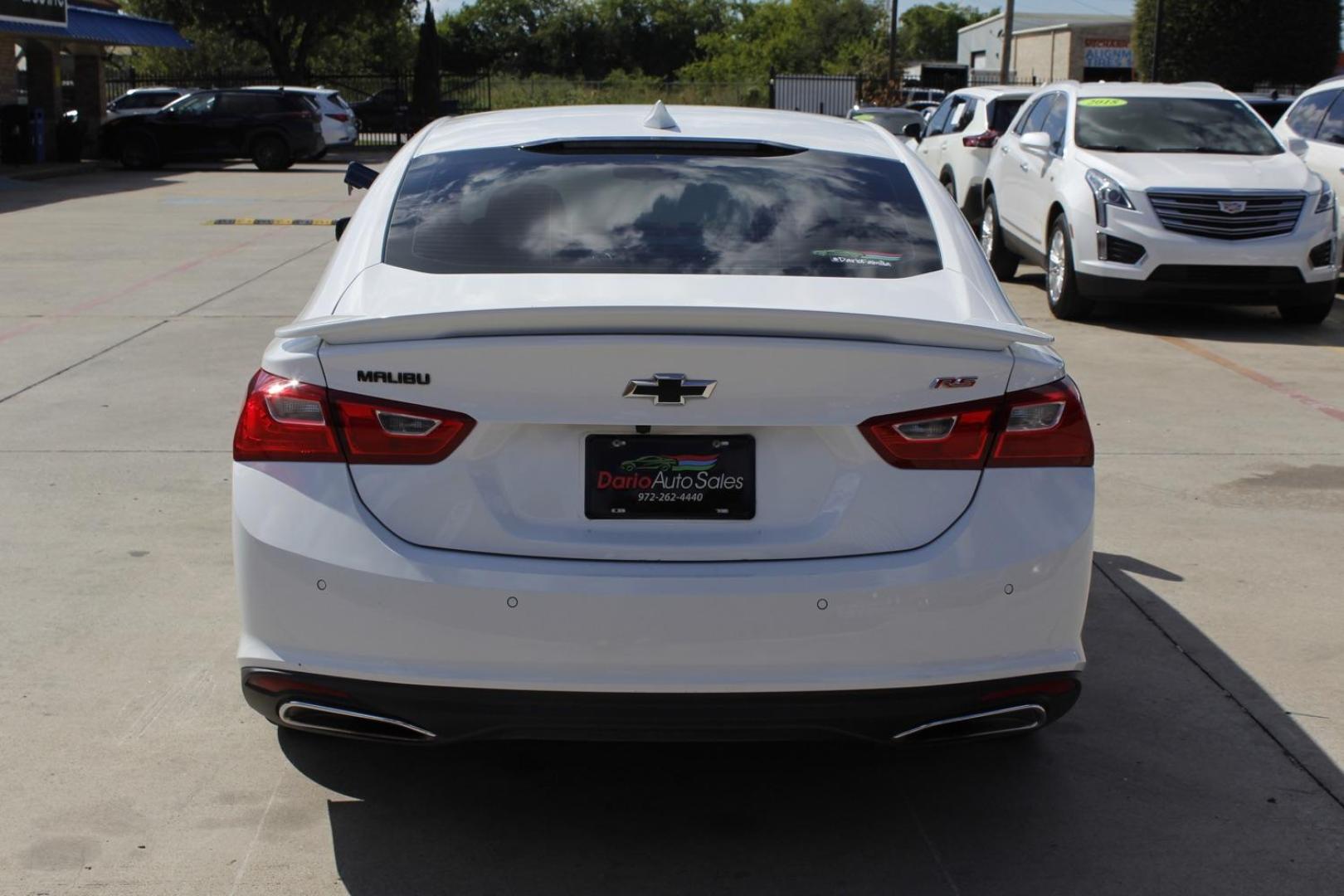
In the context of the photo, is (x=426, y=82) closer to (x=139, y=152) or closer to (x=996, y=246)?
(x=139, y=152)

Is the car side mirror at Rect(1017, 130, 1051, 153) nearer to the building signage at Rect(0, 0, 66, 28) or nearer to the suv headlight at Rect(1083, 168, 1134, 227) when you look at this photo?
the suv headlight at Rect(1083, 168, 1134, 227)

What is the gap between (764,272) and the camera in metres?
3.65

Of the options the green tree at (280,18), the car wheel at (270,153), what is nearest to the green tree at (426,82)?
the green tree at (280,18)

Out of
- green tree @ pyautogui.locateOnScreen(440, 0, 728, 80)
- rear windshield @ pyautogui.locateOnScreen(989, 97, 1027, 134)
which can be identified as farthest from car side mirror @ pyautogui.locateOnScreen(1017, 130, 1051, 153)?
green tree @ pyautogui.locateOnScreen(440, 0, 728, 80)

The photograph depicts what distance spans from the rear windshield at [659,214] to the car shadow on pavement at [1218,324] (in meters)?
7.94

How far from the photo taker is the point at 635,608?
3.16 m

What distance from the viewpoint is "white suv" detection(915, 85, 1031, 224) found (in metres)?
15.9

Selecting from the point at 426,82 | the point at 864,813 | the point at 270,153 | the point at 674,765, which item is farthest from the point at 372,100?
the point at 864,813

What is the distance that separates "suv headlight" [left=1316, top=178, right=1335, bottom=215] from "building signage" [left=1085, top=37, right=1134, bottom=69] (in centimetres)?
6147

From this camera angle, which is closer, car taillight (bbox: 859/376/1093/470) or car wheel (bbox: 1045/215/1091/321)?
car taillight (bbox: 859/376/1093/470)

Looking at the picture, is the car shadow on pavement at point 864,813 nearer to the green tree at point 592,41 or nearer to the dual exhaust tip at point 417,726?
the dual exhaust tip at point 417,726

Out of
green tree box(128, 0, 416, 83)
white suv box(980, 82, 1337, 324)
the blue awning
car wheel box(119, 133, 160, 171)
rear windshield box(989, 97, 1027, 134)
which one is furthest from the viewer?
green tree box(128, 0, 416, 83)

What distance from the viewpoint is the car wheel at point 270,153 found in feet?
105

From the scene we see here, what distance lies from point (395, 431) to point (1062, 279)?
955cm
